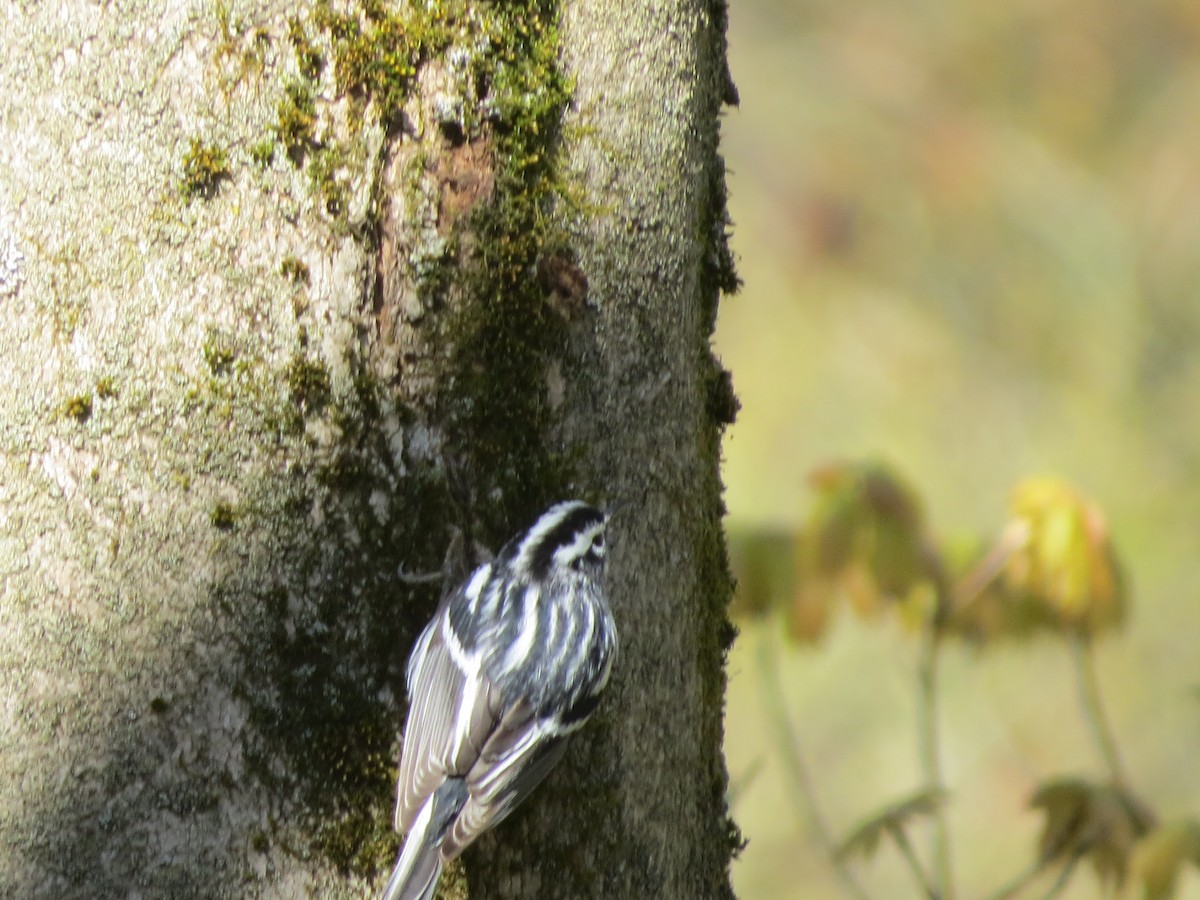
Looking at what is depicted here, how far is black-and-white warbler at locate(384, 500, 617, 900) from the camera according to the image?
71.8 inches

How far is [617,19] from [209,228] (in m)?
0.71

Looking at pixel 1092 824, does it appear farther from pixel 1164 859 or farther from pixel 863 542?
pixel 863 542

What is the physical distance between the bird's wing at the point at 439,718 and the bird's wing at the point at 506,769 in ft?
0.08

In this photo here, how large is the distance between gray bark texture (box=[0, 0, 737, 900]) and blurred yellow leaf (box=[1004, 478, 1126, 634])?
6.26ft

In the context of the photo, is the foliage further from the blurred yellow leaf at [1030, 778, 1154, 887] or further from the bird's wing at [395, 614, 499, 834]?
the bird's wing at [395, 614, 499, 834]

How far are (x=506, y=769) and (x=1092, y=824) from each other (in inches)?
72.1

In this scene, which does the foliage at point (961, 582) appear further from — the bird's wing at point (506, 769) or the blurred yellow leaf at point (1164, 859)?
the bird's wing at point (506, 769)

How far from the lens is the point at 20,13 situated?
1.77 meters

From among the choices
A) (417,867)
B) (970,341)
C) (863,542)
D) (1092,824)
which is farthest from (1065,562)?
(970,341)

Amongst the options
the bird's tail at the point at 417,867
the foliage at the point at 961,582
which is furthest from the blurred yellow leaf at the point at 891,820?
the bird's tail at the point at 417,867

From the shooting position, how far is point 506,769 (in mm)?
1982

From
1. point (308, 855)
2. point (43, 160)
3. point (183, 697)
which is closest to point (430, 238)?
point (43, 160)

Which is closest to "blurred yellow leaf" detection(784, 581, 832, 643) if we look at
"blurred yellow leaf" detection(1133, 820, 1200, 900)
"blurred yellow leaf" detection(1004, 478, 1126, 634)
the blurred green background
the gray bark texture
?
"blurred yellow leaf" detection(1004, 478, 1126, 634)

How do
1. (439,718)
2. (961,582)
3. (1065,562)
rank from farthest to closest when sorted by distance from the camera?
(961,582) < (1065,562) < (439,718)
